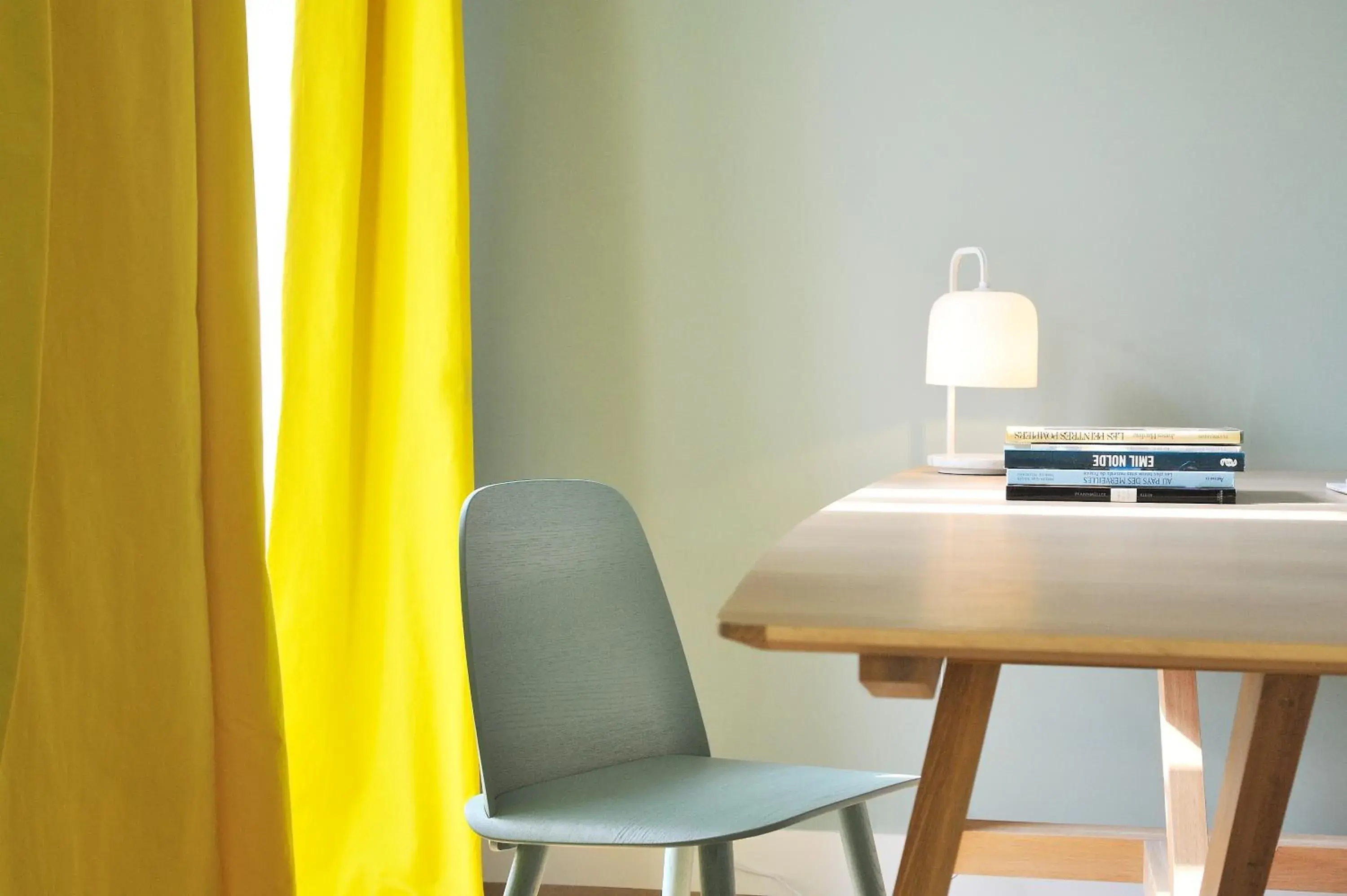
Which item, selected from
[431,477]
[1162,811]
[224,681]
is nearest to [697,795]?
[224,681]

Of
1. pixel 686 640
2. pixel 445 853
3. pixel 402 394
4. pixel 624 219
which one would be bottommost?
pixel 445 853

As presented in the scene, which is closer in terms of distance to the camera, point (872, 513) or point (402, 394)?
point (872, 513)

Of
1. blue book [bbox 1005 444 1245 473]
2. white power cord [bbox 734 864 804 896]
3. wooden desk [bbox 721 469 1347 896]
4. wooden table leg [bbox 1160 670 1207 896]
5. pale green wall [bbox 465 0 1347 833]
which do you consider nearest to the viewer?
wooden desk [bbox 721 469 1347 896]

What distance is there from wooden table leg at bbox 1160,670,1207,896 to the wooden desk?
1.43 feet

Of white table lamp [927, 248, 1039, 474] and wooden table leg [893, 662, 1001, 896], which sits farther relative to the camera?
white table lamp [927, 248, 1039, 474]

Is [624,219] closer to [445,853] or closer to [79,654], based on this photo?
[445,853]

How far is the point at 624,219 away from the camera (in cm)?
237

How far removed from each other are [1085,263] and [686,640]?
41.6 inches

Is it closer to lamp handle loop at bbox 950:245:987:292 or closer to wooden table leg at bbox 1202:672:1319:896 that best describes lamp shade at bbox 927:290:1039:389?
lamp handle loop at bbox 950:245:987:292

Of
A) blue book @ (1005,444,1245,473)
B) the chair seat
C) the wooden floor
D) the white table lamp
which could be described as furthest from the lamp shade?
the wooden floor

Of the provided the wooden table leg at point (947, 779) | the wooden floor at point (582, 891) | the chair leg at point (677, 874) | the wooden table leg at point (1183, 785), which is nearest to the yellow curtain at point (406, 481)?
the wooden floor at point (582, 891)

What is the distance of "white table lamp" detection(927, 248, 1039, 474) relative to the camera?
1.90 metres

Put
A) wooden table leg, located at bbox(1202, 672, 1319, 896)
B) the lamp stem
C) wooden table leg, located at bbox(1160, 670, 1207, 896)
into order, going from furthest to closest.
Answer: the lamp stem < wooden table leg, located at bbox(1160, 670, 1207, 896) < wooden table leg, located at bbox(1202, 672, 1319, 896)

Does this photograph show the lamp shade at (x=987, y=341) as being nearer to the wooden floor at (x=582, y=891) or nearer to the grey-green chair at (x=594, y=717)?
the grey-green chair at (x=594, y=717)
